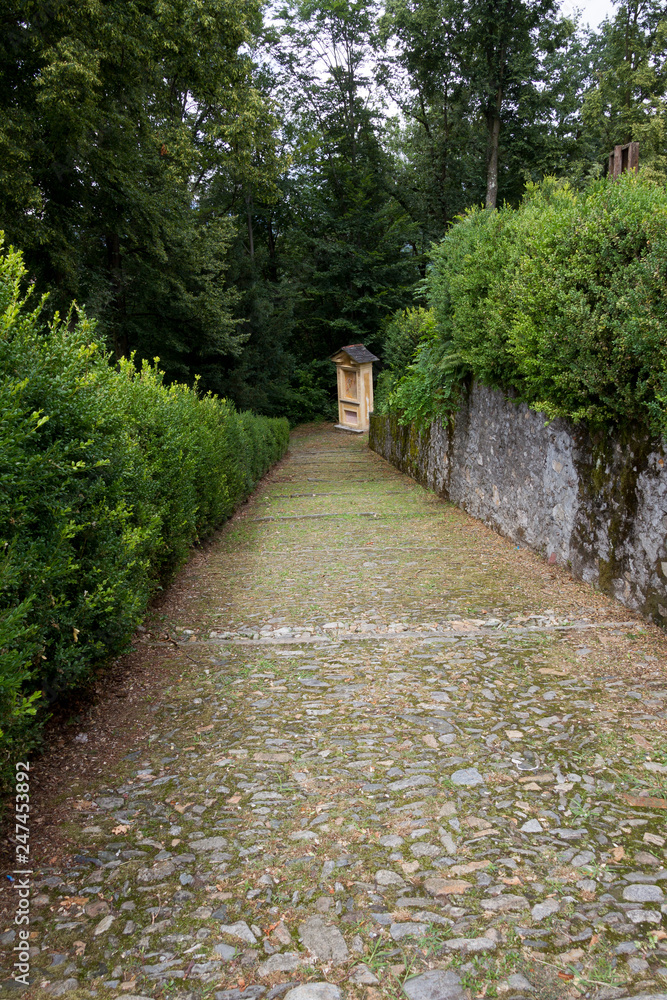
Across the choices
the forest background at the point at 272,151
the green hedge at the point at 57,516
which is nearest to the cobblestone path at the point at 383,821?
the green hedge at the point at 57,516

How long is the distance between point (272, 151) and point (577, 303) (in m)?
11.7

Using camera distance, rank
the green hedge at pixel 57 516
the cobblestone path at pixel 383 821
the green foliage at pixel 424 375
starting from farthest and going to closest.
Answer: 1. the green foliage at pixel 424 375
2. the green hedge at pixel 57 516
3. the cobblestone path at pixel 383 821

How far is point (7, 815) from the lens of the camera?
260cm

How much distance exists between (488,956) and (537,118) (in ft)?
108

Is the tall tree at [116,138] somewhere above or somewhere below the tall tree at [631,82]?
below

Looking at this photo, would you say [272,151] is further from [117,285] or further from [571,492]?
[571,492]

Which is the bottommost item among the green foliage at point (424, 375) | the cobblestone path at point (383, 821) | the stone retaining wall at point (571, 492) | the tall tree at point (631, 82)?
the cobblestone path at point (383, 821)

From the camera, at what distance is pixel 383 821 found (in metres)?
2.63

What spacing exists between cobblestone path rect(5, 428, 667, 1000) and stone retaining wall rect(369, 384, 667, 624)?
1.27ft

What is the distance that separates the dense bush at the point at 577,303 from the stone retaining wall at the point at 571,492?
1.02 ft

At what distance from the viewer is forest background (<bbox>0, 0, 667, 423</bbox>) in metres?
10.6

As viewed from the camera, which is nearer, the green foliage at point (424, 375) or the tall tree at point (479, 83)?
the green foliage at point (424, 375)

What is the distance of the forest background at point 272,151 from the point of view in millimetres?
10648

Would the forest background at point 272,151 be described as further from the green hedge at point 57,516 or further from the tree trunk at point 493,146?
the green hedge at point 57,516
